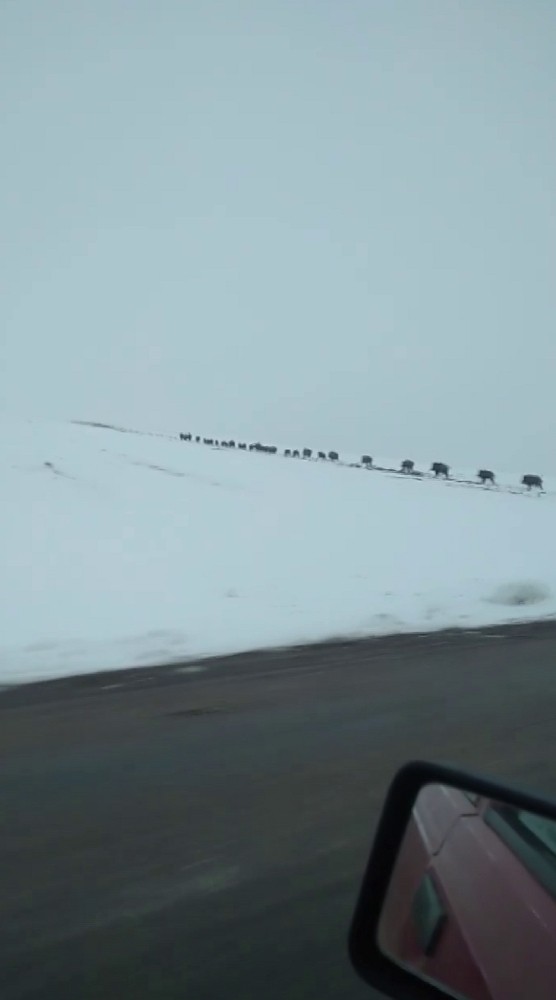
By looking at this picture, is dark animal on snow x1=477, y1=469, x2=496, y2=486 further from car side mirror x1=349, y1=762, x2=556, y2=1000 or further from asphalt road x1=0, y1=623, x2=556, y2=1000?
→ car side mirror x1=349, y1=762, x2=556, y2=1000

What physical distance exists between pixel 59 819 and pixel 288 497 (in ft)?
94.3

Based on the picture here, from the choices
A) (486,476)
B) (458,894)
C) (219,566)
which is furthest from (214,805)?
(486,476)

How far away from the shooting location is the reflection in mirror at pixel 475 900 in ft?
6.14

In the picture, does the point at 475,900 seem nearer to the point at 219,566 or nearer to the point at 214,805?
the point at 214,805

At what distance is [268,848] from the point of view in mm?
4020

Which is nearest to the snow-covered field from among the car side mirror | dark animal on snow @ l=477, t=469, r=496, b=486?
the car side mirror

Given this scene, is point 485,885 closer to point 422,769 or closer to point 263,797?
point 422,769

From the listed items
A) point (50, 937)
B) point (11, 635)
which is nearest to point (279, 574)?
point (11, 635)

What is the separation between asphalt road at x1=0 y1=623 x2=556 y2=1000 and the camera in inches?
120

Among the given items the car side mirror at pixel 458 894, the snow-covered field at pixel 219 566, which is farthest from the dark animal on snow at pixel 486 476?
the car side mirror at pixel 458 894

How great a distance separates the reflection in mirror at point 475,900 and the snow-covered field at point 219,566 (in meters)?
6.23

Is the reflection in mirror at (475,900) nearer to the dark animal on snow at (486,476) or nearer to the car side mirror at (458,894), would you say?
the car side mirror at (458,894)

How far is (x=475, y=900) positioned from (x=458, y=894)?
5 centimetres

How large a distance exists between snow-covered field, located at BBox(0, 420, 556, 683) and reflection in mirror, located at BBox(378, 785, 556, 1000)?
6.23m
